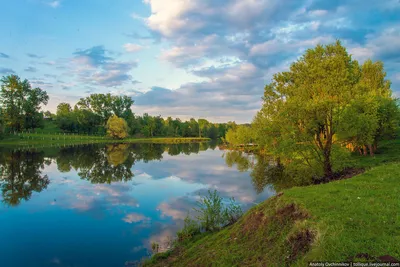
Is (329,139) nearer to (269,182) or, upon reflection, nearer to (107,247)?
(269,182)

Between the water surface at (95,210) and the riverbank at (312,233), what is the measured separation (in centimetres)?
329

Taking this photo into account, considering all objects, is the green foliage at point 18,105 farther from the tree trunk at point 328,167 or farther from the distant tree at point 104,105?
the tree trunk at point 328,167

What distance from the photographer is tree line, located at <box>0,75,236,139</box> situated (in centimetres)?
8300

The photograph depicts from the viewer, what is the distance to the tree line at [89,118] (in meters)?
83.0

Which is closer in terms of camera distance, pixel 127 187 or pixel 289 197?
pixel 289 197

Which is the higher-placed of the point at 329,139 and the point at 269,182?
the point at 329,139

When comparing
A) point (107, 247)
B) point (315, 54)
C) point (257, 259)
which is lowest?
point (107, 247)

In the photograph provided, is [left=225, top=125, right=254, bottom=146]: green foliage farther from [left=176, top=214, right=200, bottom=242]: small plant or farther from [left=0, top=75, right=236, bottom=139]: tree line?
[left=176, top=214, right=200, bottom=242]: small plant

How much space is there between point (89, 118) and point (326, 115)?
387ft

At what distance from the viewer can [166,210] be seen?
701 inches

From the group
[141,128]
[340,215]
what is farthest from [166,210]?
[141,128]

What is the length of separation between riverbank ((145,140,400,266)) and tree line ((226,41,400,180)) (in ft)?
23.9

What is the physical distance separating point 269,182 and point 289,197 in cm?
1569

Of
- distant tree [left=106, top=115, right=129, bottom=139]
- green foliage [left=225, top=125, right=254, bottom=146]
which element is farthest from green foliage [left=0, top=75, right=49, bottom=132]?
green foliage [left=225, top=125, right=254, bottom=146]
